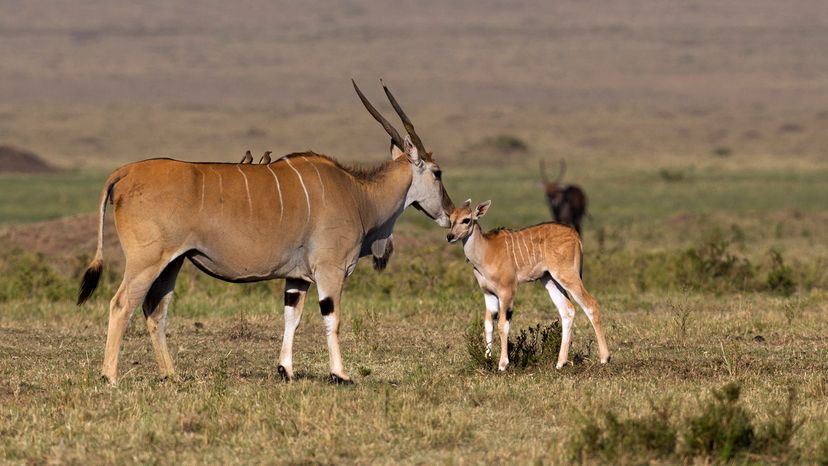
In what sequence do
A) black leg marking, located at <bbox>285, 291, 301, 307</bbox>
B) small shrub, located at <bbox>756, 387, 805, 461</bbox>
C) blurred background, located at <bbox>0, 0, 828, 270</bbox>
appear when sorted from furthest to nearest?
blurred background, located at <bbox>0, 0, 828, 270</bbox> → black leg marking, located at <bbox>285, 291, 301, 307</bbox> → small shrub, located at <bbox>756, 387, 805, 461</bbox>

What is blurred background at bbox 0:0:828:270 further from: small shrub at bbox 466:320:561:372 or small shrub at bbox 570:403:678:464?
small shrub at bbox 570:403:678:464

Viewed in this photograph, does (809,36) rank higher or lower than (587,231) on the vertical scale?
higher

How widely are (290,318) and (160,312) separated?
0.96 m

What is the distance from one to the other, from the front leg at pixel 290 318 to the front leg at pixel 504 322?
1570 mm

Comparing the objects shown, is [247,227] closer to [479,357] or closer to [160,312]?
[160,312]

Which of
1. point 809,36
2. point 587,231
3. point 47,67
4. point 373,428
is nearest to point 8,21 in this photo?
point 47,67

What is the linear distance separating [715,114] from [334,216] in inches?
3108

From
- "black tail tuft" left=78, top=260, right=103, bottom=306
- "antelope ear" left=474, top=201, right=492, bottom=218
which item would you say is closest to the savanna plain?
"black tail tuft" left=78, top=260, right=103, bottom=306

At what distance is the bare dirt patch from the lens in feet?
173

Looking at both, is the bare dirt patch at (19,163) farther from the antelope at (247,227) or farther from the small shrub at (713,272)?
the antelope at (247,227)

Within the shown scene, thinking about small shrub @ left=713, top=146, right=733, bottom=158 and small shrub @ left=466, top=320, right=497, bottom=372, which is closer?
small shrub @ left=466, top=320, right=497, bottom=372

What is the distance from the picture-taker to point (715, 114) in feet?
286

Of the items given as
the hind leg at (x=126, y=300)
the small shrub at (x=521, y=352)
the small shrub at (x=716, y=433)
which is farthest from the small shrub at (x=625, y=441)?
the hind leg at (x=126, y=300)

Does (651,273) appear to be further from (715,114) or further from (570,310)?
(715,114)
